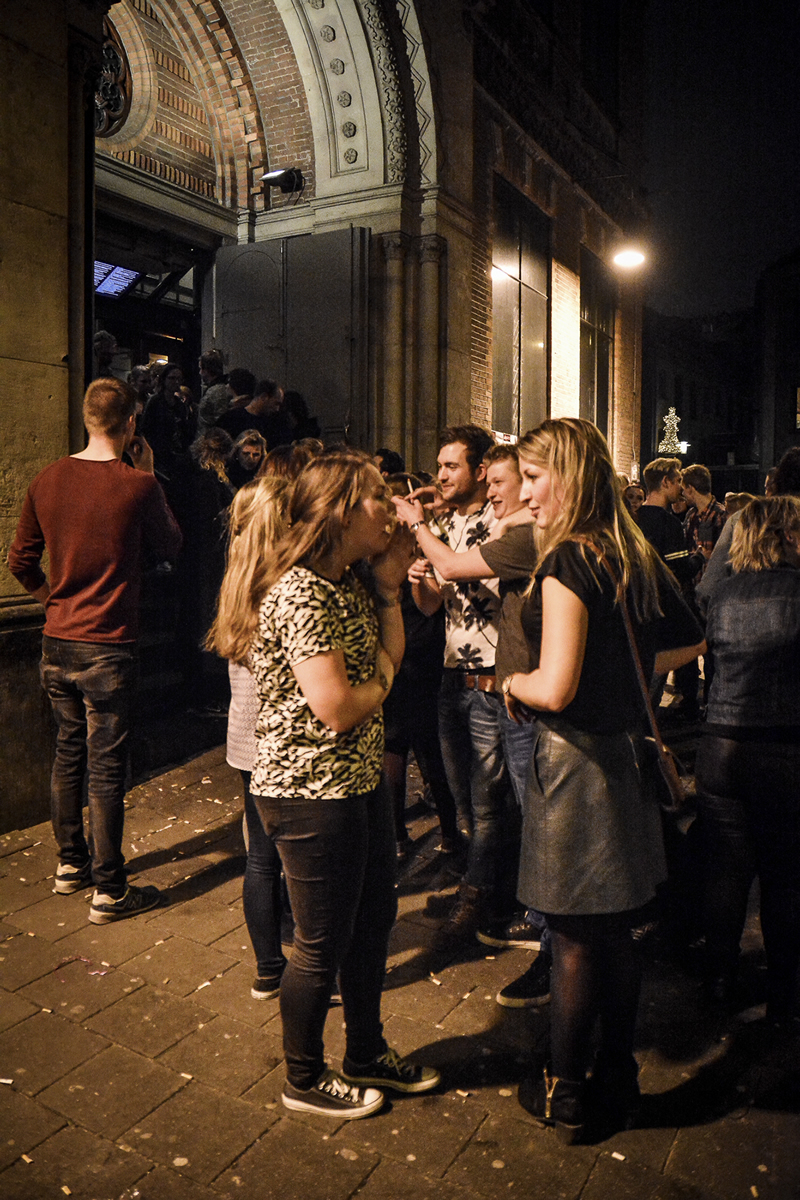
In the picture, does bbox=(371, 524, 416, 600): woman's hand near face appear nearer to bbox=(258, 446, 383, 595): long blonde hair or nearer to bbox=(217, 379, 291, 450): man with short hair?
bbox=(258, 446, 383, 595): long blonde hair

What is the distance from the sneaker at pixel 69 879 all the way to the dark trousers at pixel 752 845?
9.46ft

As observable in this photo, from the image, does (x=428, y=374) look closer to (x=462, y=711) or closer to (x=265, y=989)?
(x=462, y=711)

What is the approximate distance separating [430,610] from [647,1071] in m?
2.06

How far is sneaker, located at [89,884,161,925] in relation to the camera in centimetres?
391

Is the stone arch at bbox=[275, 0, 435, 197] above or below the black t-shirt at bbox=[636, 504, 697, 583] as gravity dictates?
above

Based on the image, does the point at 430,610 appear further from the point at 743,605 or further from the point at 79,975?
the point at 79,975

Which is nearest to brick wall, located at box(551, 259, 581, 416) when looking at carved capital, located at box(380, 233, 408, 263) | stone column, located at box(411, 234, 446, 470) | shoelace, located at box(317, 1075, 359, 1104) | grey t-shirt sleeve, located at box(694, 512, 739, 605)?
stone column, located at box(411, 234, 446, 470)

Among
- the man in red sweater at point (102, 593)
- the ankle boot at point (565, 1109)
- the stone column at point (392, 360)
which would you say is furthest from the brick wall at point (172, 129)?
the ankle boot at point (565, 1109)

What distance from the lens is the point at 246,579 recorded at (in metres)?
2.42

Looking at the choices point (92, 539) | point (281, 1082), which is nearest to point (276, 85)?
point (92, 539)

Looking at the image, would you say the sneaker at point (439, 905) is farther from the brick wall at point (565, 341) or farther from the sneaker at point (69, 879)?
the brick wall at point (565, 341)

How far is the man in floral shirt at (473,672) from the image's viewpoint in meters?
3.83

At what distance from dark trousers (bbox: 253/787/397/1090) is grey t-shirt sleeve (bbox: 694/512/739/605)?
5.55 ft

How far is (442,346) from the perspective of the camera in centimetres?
1058
